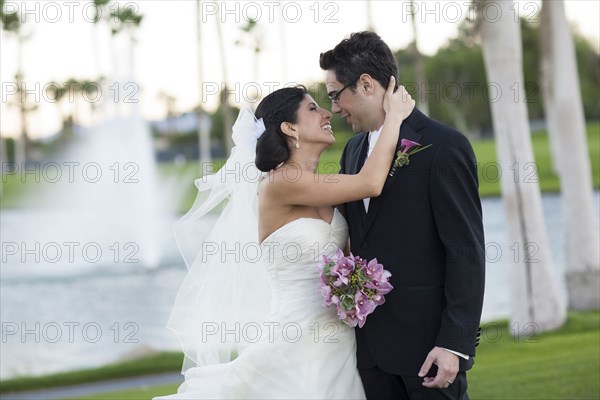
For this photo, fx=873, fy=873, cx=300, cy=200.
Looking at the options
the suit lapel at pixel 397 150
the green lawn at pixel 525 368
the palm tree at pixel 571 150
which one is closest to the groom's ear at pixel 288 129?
the suit lapel at pixel 397 150

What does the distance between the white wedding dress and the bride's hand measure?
64 centimetres

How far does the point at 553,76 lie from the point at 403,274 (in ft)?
28.4

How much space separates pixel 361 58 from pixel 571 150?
8.57m

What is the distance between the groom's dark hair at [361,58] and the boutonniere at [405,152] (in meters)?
0.33

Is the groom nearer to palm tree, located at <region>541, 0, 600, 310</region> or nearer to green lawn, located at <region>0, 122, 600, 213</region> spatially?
palm tree, located at <region>541, 0, 600, 310</region>

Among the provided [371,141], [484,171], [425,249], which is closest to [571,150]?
[371,141]

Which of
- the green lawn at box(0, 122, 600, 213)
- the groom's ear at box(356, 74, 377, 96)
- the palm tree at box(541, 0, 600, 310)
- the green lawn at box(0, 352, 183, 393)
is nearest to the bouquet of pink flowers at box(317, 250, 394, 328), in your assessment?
the groom's ear at box(356, 74, 377, 96)

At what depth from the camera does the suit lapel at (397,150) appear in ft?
12.9

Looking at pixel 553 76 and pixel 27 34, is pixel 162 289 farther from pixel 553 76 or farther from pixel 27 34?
pixel 27 34

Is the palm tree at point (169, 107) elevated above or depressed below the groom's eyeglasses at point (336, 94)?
above

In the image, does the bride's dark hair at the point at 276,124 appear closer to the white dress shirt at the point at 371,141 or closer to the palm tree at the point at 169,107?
the white dress shirt at the point at 371,141

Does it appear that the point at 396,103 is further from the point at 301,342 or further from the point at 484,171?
the point at 484,171

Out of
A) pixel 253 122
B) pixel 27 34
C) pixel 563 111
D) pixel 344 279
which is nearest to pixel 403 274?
pixel 344 279

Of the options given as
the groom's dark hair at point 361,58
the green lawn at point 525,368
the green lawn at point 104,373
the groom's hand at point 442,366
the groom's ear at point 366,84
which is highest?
the groom's dark hair at point 361,58
